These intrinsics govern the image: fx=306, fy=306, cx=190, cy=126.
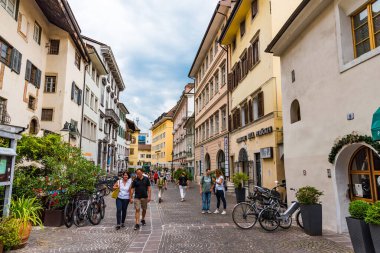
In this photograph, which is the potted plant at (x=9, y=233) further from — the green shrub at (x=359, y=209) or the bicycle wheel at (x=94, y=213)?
the green shrub at (x=359, y=209)

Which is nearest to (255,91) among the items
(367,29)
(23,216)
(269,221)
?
(367,29)

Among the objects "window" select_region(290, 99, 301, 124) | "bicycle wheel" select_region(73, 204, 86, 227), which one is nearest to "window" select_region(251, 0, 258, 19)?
"window" select_region(290, 99, 301, 124)

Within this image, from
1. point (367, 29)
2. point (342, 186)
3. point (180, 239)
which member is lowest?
point (180, 239)

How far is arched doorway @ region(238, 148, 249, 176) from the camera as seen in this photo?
18805 millimetres

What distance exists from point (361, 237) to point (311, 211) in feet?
9.35

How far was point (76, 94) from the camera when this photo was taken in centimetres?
2414

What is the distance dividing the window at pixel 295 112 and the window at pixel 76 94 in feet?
56.9

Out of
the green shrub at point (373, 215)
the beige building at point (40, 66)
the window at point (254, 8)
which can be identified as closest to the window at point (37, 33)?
the beige building at point (40, 66)

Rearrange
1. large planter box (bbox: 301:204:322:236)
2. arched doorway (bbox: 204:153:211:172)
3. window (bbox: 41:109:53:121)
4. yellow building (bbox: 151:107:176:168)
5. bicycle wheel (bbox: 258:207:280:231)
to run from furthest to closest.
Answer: yellow building (bbox: 151:107:176:168) < arched doorway (bbox: 204:153:211:172) < window (bbox: 41:109:53:121) < bicycle wheel (bbox: 258:207:280:231) < large planter box (bbox: 301:204:322:236)

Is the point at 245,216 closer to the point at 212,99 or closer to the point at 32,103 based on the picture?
the point at 32,103

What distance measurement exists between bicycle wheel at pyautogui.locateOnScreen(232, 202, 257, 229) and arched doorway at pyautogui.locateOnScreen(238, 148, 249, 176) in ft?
31.9

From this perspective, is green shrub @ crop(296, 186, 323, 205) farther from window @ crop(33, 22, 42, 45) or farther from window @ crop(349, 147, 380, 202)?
window @ crop(33, 22, 42, 45)

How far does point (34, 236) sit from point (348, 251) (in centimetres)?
743

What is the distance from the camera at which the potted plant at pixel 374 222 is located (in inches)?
189
